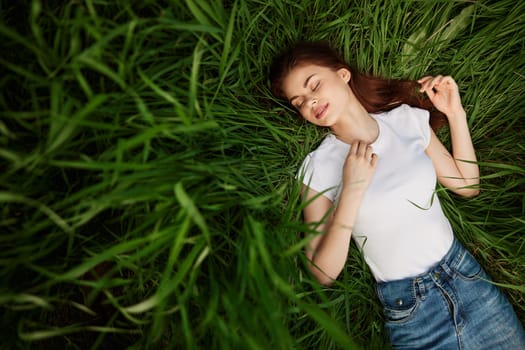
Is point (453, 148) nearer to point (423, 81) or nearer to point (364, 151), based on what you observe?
point (423, 81)

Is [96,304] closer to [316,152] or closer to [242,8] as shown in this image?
[316,152]

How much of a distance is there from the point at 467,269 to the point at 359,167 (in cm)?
71

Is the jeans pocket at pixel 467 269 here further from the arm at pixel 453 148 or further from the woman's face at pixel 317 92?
the woman's face at pixel 317 92

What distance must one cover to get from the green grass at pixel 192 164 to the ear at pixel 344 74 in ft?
0.75

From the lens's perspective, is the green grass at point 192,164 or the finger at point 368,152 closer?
the green grass at point 192,164

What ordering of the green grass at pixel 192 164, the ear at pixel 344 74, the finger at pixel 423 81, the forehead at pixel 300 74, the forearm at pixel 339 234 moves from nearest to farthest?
the green grass at pixel 192 164, the forearm at pixel 339 234, the forehead at pixel 300 74, the ear at pixel 344 74, the finger at pixel 423 81

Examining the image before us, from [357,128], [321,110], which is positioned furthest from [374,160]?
[321,110]

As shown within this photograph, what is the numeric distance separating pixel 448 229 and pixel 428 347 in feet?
1.73

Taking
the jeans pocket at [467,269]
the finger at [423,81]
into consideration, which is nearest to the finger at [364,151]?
the finger at [423,81]

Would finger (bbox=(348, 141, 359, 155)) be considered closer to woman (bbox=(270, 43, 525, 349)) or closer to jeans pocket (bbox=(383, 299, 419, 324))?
woman (bbox=(270, 43, 525, 349))

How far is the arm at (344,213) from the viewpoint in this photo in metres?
1.34

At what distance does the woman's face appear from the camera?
1.41 metres

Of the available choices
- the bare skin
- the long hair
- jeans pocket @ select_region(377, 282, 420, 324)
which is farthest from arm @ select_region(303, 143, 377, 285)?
the long hair

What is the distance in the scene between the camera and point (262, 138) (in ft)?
5.16
